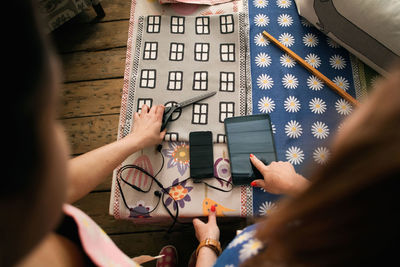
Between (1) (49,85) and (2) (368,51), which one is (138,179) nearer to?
(1) (49,85)

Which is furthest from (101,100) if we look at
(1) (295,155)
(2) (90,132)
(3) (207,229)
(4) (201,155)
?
(1) (295,155)

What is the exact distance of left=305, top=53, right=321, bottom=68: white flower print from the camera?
0.87m

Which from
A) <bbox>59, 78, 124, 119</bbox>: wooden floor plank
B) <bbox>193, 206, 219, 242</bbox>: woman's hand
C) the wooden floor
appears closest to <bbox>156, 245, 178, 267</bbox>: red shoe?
the wooden floor

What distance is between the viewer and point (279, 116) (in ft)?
2.70

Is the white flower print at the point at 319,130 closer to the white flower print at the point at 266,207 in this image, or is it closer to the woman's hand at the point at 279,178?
the woman's hand at the point at 279,178

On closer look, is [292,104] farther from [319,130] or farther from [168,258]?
[168,258]

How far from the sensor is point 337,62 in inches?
34.3

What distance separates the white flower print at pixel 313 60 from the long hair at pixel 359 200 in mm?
638

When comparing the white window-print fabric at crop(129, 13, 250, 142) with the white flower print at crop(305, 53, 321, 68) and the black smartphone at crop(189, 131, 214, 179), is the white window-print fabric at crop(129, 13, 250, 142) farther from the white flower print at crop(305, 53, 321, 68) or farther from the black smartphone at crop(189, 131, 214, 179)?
the white flower print at crop(305, 53, 321, 68)

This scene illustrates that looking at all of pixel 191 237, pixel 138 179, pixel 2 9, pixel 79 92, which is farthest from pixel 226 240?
pixel 2 9

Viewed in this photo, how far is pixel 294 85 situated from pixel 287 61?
0.28 ft

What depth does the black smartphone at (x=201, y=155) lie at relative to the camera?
0.76 metres

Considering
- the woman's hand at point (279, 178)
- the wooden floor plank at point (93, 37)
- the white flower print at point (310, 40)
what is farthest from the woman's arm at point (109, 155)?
the wooden floor plank at point (93, 37)

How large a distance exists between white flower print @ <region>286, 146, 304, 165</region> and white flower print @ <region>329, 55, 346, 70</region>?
304 millimetres
